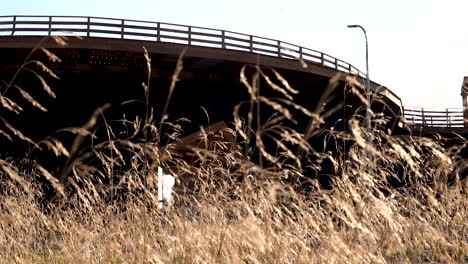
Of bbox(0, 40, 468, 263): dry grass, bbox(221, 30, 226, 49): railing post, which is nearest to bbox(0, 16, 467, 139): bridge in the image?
bbox(221, 30, 226, 49): railing post

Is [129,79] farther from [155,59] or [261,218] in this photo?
[261,218]

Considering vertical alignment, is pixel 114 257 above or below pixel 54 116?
below

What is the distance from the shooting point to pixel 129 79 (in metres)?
20.7

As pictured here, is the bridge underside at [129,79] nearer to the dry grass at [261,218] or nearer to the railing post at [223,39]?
the railing post at [223,39]

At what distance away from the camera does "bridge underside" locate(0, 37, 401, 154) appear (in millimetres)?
18734

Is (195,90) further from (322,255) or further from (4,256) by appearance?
(322,255)

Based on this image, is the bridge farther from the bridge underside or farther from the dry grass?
the dry grass

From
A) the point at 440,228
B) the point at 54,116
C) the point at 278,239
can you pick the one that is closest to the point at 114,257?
the point at 278,239

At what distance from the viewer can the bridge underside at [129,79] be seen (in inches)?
738

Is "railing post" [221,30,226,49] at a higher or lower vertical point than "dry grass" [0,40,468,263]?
higher

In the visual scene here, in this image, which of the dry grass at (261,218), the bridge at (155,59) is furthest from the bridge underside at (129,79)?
the dry grass at (261,218)

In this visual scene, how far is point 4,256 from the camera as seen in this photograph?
16.7ft

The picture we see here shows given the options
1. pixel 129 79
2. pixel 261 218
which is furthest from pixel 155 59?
pixel 261 218

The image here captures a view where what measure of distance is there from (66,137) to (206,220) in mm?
15244
